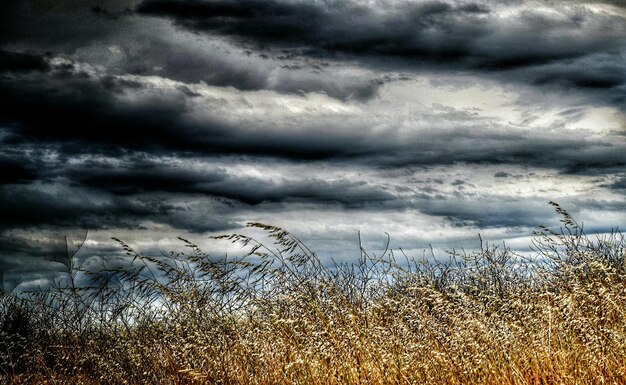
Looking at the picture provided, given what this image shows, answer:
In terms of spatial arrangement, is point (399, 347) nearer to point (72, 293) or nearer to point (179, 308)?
point (179, 308)

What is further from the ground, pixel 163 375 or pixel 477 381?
pixel 477 381

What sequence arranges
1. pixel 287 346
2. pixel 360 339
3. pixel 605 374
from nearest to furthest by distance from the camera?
1. pixel 605 374
2. pixel 360 339
3. pixel 287 346

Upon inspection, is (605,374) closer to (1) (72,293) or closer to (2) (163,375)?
(2) (163,375)

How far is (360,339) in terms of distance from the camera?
15.8 ft

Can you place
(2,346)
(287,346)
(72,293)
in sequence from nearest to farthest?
1. (287,346)
2. (72,293)
3. (2,346)

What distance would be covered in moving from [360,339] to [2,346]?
7978 mm

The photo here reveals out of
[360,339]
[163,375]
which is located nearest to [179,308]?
[163,375]

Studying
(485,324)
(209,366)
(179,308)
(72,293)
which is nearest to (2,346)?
(72,293)

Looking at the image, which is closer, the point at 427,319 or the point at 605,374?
the point at 605,374

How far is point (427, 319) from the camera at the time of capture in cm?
514

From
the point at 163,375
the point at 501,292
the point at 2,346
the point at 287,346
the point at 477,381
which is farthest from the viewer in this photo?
the point at 2,346

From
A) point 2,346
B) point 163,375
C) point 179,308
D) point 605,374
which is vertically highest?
point 605,374

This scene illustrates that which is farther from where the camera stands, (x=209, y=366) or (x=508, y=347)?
(x=209, y=366)

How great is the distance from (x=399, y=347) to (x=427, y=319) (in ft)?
1.14
